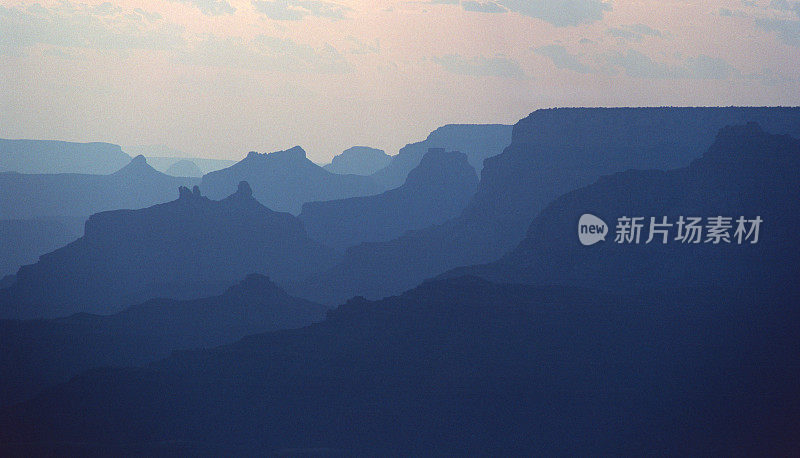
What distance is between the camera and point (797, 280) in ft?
21.9

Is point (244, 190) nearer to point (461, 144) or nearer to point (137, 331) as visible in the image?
point (137, 331)

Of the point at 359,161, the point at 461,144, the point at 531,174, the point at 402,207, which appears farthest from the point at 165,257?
the point at 531,174

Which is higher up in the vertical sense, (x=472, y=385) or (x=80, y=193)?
(x=80, y=193)

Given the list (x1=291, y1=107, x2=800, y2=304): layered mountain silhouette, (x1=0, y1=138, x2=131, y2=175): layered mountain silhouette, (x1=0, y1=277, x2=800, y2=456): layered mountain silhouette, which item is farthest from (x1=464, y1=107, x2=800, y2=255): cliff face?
(x1=0, y1=138, x2=131, y2=175): layered mountain silhouette

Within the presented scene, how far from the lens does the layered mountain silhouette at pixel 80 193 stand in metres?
6.70

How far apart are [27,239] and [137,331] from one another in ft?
4.19

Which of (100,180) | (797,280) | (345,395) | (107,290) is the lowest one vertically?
(345,395)

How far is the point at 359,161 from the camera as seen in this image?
694cm

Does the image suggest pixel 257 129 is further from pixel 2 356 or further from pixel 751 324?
pixel 751 324

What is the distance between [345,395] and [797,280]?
13.3 ft

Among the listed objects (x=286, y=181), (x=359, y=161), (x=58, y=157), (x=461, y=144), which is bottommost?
(x=286, y=181)

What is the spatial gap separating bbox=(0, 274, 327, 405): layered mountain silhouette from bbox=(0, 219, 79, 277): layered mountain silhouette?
53 centimetres

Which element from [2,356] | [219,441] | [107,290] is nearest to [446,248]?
[219,441]

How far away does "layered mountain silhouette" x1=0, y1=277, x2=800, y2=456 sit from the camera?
648 cm
